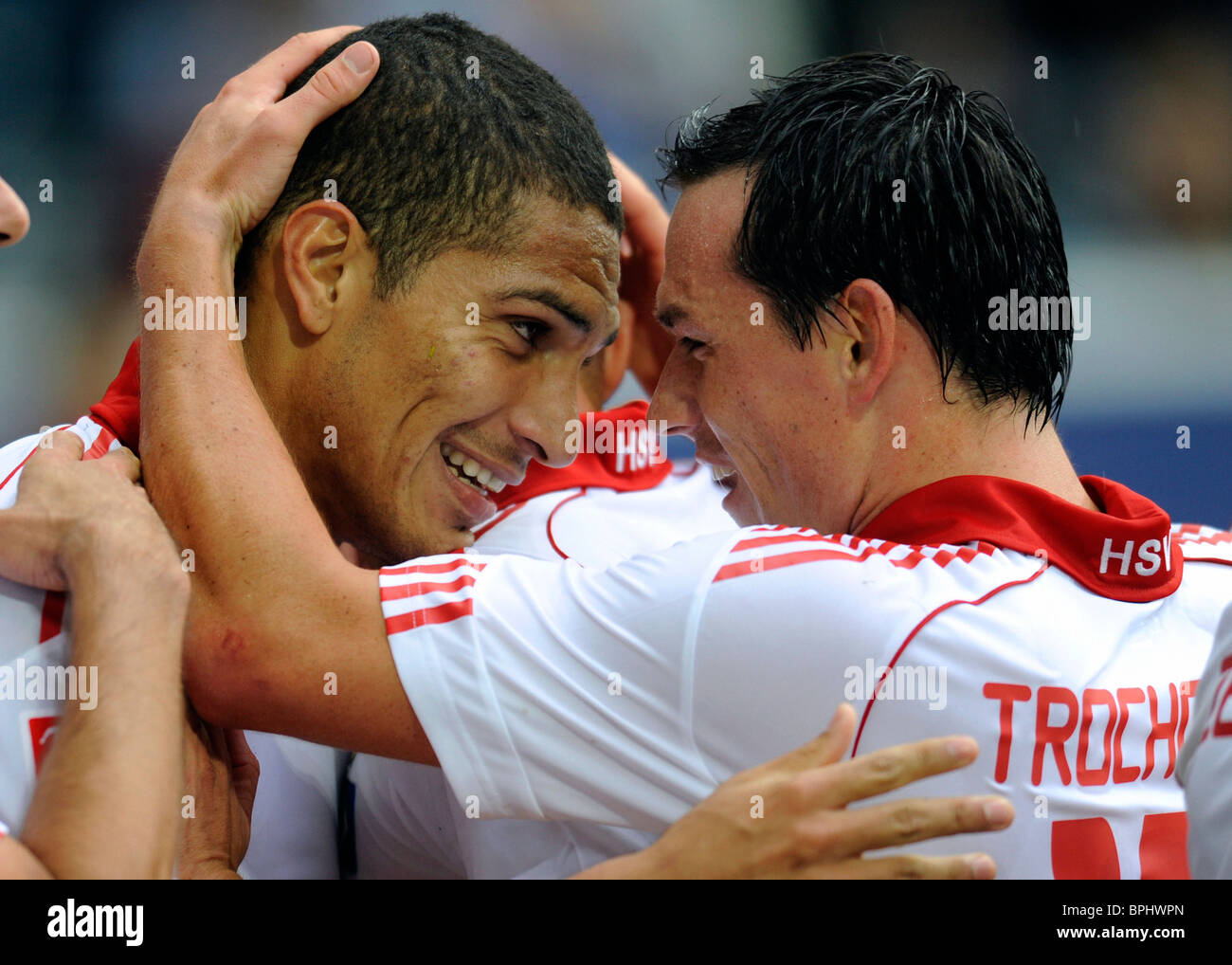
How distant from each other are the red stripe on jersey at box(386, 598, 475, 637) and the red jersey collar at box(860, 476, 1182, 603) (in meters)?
0.73

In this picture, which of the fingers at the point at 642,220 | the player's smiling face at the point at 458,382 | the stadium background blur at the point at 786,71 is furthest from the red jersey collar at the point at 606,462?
the stadium background blur at the point at 786,71

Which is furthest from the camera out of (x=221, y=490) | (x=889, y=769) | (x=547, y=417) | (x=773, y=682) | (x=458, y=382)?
(x=547, y=417)

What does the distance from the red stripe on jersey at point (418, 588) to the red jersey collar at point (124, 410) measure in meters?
0.65

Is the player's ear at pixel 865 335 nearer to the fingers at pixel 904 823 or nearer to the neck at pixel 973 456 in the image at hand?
the neck at pixel 973 456

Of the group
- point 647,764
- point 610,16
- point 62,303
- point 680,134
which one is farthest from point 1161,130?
point 647,764

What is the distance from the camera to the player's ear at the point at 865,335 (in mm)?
2107

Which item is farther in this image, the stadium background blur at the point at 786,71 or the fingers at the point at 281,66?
the stadium background blur at the point at 786,71

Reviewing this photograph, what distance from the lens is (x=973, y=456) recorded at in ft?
6.90

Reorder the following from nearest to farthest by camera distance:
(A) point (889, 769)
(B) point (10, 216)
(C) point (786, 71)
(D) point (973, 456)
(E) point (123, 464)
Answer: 1. (A) point (889, 769)
2. (E) point (123, 464)
3. (D) point (973, 456)
4. (B) point (10, 216)
5. (C) point (786, 71)

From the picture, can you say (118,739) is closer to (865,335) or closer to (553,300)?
(553,300)

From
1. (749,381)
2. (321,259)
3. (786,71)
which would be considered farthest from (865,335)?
(786,71)

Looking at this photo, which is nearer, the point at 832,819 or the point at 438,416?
the point at 832,819

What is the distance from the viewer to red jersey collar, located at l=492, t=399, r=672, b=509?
266cm

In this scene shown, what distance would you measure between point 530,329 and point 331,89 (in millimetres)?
573
